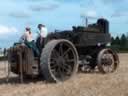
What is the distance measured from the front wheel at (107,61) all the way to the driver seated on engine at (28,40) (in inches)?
132

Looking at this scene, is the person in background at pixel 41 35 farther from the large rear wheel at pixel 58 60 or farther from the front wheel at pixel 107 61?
the front wheel at pixel 107 61

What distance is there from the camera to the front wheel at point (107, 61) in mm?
17156

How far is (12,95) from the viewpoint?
39.1ft

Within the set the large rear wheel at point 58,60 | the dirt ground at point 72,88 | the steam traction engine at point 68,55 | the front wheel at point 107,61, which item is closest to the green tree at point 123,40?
the steam traction engine at point 68,55

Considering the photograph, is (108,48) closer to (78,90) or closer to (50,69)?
(50,69)

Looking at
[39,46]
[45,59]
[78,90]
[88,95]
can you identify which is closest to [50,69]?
[45,59]

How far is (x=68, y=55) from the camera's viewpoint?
50.4 feet

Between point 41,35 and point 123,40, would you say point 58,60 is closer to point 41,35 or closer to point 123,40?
point 41,35

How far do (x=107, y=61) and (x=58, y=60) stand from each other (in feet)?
10.8

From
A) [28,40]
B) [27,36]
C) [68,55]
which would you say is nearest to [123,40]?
[68,55]

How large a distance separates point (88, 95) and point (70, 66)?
4288 millimetres

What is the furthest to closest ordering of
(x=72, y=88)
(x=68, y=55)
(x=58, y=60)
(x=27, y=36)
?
(x=68, y=55) → (x=27, y=36) → (x=58, y=60) → (x=72, y=88)

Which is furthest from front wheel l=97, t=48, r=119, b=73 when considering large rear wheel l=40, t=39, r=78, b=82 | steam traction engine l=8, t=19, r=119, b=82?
large rear wheel l=40, t=39, r=78, b=82

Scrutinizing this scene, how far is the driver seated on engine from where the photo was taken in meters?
14.7
